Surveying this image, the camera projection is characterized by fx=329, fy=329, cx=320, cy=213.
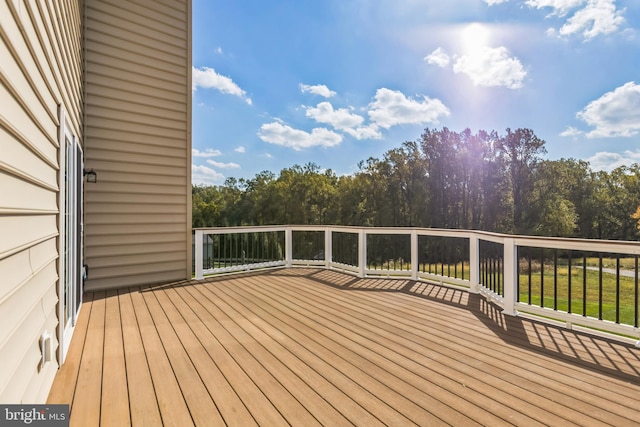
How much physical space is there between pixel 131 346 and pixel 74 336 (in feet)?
2.17

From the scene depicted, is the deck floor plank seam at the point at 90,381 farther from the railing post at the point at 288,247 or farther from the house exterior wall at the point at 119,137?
the railing post at the point at 288,247

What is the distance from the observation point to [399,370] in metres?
2.26

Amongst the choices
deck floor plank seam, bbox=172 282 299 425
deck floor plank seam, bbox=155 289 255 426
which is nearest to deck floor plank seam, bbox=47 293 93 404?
deck floor plank seam, bbox=155 289 255 426

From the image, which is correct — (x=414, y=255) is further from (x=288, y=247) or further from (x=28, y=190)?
(x=28, y=190)

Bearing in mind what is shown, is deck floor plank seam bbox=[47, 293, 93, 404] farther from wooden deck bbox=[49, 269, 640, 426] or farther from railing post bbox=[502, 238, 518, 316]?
railing post bbox=[502, 238, 518, 316]

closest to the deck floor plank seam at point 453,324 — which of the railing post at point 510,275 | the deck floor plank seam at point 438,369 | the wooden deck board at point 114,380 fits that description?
the railing post at point 510,275

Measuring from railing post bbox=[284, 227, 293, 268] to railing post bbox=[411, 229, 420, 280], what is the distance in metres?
2.42

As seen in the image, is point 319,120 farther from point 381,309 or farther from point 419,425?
point 419,425

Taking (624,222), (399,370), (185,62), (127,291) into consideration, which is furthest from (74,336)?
(624,222)

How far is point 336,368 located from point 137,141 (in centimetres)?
441

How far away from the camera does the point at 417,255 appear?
5371 millimetres

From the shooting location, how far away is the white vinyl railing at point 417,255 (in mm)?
3480

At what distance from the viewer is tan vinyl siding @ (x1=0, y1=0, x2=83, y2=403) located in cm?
109

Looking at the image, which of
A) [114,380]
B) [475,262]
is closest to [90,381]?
[114,380]
